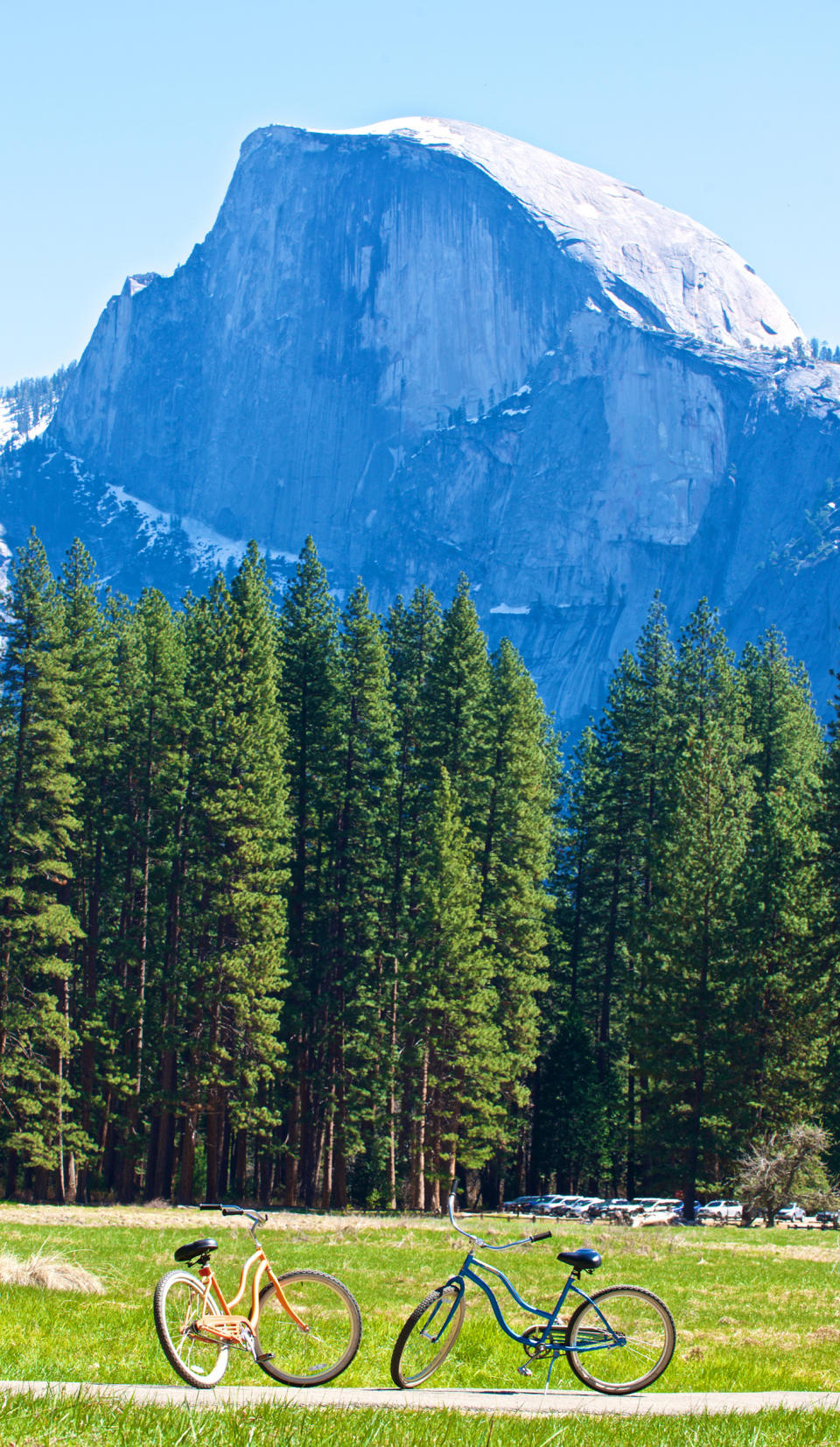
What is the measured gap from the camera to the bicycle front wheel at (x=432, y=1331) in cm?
981

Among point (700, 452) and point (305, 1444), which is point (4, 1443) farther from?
point (700, 452)

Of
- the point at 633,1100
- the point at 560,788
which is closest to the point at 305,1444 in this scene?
the point at 633,1100

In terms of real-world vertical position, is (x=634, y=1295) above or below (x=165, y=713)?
below

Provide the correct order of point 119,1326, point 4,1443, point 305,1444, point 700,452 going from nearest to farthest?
1. point 4,1443
2. point 305,1444
3. point 119,1326
4. point 700,452

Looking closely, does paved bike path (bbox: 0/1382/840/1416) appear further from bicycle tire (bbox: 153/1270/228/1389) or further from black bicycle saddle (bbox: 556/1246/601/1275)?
black bicycle saddle (bbox: 556/1246/601/1275)

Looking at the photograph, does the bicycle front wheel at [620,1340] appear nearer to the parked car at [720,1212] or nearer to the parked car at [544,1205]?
the parked car at [720,1212]

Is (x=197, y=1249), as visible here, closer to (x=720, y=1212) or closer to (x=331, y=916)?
(x=331, y=916)

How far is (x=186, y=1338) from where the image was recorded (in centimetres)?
939

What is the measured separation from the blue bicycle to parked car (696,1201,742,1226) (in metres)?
35.5

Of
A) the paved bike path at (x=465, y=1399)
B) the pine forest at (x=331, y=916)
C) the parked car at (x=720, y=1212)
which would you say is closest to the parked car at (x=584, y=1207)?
the pine forest at (x=331, y=916)

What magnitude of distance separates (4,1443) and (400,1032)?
3735 cm

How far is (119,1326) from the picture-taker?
1209 cm

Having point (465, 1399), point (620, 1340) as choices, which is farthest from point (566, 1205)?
point (465, 1399)

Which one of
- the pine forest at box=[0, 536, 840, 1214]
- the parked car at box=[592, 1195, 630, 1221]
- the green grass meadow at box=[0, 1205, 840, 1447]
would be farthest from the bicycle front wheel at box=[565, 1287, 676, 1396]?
the parked car at box=[592, 1195, 630, 1221]
